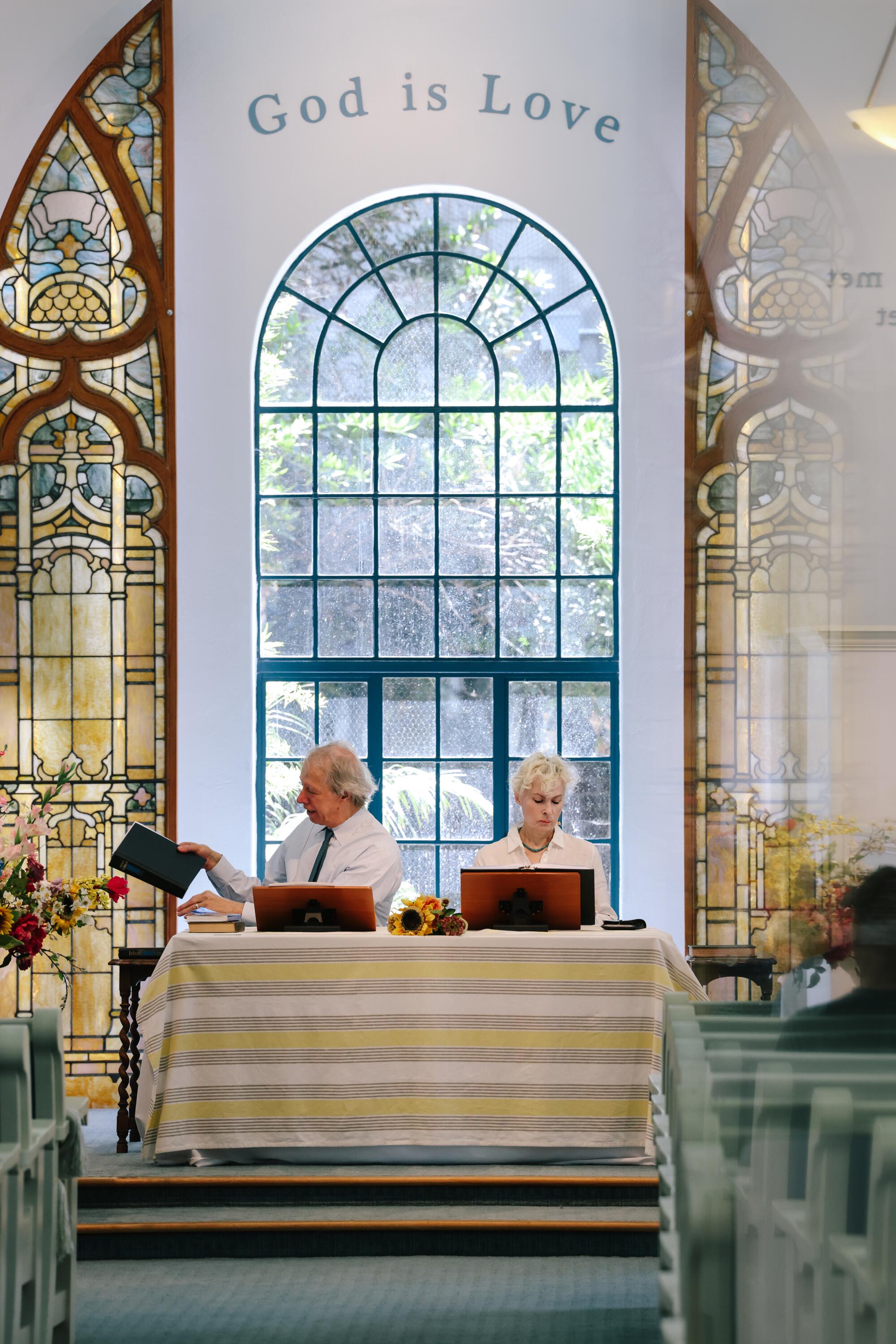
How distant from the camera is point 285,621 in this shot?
23.2 feet

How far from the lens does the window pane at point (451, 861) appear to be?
7008 millimetres

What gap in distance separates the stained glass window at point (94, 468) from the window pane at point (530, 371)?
1.77 metres

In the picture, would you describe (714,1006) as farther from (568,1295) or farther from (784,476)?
(784,476)

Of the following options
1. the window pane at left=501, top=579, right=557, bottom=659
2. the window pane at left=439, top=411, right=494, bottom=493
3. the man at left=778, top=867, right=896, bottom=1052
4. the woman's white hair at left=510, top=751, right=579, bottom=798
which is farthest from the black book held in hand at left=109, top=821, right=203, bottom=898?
the man at left=778, top=867, right=896, bottom=1052

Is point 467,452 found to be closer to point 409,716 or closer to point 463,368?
point 463,368

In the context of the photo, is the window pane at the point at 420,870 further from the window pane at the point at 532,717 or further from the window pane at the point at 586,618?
the window pane at the point at 586,618

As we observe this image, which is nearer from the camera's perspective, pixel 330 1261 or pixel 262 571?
pixel 330 1261

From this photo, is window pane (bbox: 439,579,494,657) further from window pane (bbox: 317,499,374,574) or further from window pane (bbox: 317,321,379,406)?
window pane (bbox: 317,321,379,406)

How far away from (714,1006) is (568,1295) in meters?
1.27

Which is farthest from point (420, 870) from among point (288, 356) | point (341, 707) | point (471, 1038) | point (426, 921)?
point (288, 356)

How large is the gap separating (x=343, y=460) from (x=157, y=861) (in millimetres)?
2720

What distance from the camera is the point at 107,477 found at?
6855 millimetres

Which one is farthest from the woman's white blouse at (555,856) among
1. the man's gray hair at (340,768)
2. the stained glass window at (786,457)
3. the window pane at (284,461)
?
the stained glass window at (786,457)

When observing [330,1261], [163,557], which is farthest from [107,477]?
[330,1261]
